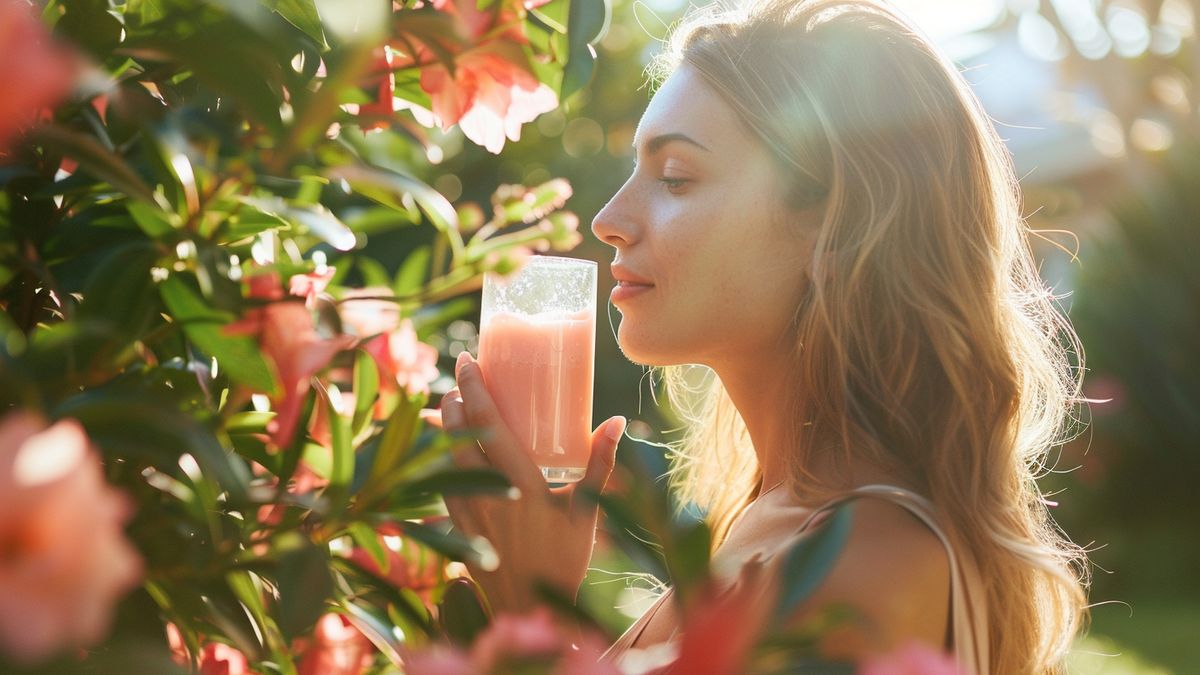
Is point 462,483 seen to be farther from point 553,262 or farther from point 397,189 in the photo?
point 553,262

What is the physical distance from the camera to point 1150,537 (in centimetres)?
832

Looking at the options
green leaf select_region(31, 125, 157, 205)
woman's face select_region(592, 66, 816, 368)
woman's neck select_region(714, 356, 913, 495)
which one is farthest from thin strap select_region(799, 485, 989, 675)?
green leaf select_region(31, 125, 157, 205)

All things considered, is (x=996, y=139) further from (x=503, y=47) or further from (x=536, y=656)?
(x=536, y=656)

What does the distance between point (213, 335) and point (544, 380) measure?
70 cm

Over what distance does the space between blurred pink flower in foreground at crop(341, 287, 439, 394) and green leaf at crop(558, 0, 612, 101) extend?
0.28 meters

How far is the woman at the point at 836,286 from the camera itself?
144 centimetres

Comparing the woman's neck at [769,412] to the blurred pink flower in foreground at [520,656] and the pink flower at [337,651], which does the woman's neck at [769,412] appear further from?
the blurred pink flower in foreground at [520,656]

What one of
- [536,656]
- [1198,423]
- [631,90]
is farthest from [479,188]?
[536,656]

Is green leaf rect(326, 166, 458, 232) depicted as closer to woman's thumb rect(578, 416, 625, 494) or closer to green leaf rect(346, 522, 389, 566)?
green leaf rect(346, 522, 389, 566)

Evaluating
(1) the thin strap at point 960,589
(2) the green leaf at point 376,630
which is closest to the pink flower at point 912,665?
(2) the green leaf at point 376,630

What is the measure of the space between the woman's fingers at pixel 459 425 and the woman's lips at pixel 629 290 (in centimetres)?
26

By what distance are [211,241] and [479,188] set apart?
5.69 meters

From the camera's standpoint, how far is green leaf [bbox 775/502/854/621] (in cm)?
55

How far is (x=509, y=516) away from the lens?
1.34 meters
